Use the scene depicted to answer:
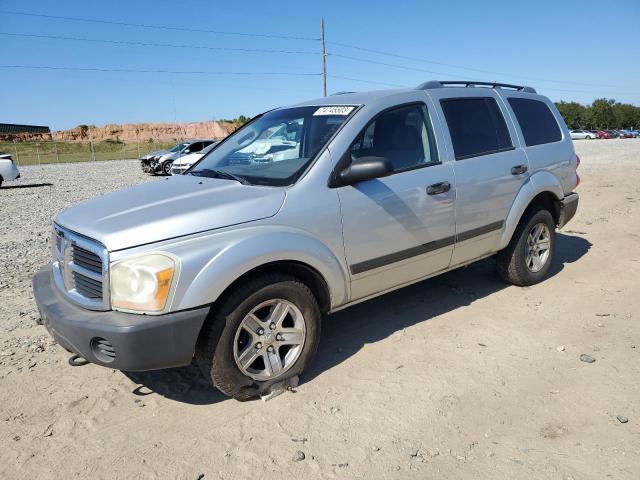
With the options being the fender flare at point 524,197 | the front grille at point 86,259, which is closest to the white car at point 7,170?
the front grille at point 86,259

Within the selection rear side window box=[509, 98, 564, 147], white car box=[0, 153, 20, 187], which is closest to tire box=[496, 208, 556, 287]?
rear side window box=[509, 98, 564, 147]

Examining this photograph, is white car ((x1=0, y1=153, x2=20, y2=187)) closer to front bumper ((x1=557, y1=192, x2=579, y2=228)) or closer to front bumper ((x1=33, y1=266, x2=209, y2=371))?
front bumper ((x1=33, y1=266, x2=209, y2=371))

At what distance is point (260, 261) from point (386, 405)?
1182 mm

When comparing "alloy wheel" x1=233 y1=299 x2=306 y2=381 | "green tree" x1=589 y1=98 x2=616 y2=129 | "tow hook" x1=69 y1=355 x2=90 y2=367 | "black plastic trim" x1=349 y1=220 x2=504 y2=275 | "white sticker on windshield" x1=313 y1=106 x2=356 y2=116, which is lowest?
"tow hook" x1=69 y1=355 x2=90 y2=367

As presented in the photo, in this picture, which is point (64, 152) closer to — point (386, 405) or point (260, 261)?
point (260, 261)

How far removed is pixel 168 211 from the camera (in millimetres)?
2998

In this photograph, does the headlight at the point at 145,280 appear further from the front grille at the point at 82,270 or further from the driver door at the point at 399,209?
the driver door at the point at 399,209

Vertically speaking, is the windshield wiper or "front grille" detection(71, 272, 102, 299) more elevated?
the windshield wiper

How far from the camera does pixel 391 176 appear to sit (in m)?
3.67

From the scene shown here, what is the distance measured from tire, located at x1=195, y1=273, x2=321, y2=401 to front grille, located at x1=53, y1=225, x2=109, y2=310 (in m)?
0.63

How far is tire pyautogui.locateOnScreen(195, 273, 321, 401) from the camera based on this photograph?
2951 millimetres

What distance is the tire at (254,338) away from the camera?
2951mm

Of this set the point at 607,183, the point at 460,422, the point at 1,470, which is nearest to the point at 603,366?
the point at 460,422

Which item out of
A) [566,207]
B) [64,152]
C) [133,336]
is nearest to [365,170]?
[133,336]
